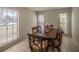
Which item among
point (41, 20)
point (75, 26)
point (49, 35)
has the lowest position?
point (49, 35)

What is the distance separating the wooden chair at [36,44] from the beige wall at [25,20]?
0.42ft

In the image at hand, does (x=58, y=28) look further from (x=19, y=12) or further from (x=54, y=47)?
(x=19, y=12)

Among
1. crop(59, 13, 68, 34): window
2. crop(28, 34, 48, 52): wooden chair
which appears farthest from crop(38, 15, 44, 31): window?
crop(59, 13, 68, 34): window

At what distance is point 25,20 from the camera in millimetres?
1722

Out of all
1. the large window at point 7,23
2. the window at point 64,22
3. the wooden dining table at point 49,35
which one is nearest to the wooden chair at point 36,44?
the wooden dining table at point 49,35

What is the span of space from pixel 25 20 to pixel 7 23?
12.3 inches

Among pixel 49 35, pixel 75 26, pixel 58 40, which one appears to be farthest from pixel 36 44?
pixel 75 26

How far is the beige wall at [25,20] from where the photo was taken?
5.48ft

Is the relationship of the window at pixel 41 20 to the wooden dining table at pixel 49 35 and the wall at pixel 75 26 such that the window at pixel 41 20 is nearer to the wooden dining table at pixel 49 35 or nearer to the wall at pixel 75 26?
the wooden dining table at pixel 49 35

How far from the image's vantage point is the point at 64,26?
168cm

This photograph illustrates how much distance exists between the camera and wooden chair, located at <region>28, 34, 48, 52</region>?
5.46 feet

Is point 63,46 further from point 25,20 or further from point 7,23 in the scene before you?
point 7,23
